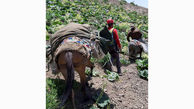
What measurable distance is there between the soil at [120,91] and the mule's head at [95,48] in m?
0.97

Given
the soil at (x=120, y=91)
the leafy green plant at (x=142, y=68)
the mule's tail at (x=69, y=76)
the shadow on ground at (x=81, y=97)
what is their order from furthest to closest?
1. the leafy green plant at (x=142, y=68)
2. the soil at (x=120, y=91)
3. the shadow on ground at (x=81, y=97)
4. the mule's tail at (x=69, y=76)

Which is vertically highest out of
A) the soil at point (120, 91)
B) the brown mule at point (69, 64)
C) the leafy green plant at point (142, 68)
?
the brown mule at point (69, 64)

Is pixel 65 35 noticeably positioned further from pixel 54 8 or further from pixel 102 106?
pixel 54 8

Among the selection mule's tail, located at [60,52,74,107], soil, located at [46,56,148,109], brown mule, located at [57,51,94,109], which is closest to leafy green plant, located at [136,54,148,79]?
soil, located at [46,56,148,109]

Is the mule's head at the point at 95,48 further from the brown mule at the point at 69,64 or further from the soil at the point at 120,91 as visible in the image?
the soil at the point at 120,91

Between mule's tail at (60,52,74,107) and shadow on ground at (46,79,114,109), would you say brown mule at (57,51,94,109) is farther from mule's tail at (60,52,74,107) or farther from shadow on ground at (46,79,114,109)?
shadow on ground at (46,79,114,109)

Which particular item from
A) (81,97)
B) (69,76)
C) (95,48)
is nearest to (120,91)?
(81,97)

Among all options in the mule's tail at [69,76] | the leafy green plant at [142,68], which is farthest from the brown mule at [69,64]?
the leafy green plant at [142,68]

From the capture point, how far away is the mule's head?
299 cm

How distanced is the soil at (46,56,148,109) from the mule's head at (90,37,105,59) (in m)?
0.97

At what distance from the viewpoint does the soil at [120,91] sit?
126 inches

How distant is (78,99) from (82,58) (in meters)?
1.11

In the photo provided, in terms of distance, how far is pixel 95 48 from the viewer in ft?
9.89

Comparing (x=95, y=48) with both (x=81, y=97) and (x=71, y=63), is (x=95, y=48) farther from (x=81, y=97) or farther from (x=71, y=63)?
(x=81, y=97)
